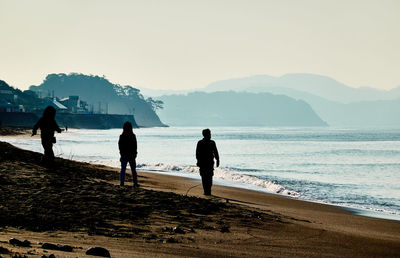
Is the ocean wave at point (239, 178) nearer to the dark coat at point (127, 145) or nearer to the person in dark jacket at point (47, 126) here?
the dark coat at point (127, 145)

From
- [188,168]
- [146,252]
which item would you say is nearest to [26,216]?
[146,252]

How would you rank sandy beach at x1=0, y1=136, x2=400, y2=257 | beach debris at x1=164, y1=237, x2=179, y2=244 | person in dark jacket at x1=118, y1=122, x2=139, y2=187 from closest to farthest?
sandy beach at x1=0, y1=136, x2=400, y2=257 < beach debris at x1=164, y1=237, x2=179, y2=244 < person in dark jacket at x1=118, y1=122, x2=139, y2=187

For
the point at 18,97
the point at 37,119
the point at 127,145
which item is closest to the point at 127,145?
the point at 127,145

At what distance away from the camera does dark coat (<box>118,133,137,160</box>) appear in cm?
1535

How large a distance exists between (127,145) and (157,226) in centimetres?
615

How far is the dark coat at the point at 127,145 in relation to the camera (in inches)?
604

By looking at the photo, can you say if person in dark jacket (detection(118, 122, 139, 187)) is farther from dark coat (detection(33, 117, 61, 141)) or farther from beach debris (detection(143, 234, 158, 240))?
beach debris (detection(143, 234, 158, 240))

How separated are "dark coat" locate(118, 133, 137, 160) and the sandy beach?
2.38 meters

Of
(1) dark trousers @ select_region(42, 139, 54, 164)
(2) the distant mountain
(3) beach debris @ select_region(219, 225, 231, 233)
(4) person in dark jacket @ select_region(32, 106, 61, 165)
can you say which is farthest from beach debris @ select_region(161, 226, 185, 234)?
(2) the distant mountain

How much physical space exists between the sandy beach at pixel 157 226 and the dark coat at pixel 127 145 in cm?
238

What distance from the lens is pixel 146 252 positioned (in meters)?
7.43

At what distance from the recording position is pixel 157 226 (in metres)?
9.55

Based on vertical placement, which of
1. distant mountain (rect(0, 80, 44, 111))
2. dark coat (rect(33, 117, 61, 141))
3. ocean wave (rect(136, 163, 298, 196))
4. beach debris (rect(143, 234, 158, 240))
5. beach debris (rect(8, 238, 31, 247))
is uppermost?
distant mountain (rect(0, 80, 44, 111))

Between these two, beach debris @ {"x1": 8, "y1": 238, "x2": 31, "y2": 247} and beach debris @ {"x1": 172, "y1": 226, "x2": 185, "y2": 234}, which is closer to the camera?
beach debris @ {"x1": 8, "y1": 238, "x2": 31, "y2": 247}
